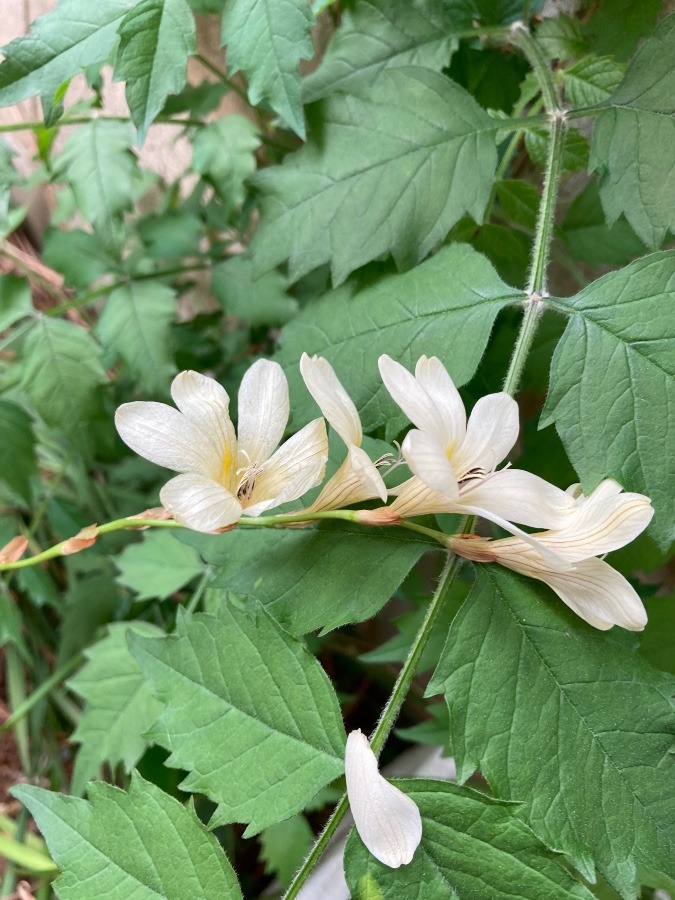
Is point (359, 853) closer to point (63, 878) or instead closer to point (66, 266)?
point (63, 878)

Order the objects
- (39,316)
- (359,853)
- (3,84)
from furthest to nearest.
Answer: (39,316), (3,84), (359,853)

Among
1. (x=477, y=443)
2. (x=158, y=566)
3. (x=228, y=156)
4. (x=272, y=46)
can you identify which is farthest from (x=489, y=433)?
(x=158, y=566)

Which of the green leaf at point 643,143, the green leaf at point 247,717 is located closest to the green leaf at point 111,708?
the green leaf at point 247,717

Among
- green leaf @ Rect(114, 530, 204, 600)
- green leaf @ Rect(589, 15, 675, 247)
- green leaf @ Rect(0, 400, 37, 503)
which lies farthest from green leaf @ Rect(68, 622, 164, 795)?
green leaf @ Rect(589, 15, 675, 247)

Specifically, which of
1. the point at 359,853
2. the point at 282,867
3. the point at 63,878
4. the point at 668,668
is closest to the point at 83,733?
the point at 282,867

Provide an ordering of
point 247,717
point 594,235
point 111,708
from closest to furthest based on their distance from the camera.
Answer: point 247,717 → point 594,235 → point 111,708

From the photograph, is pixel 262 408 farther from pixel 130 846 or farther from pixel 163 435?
pixel 130 846
